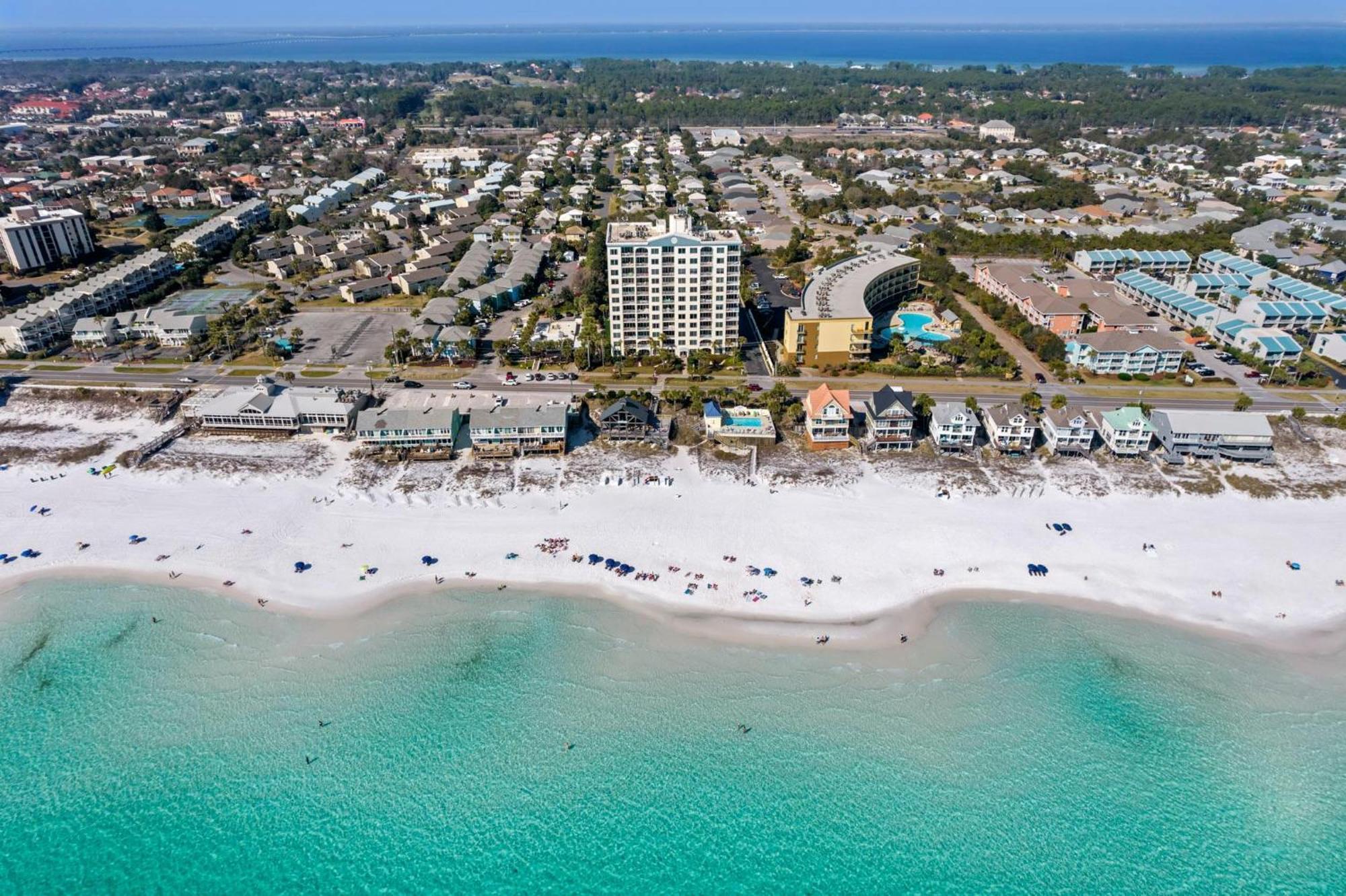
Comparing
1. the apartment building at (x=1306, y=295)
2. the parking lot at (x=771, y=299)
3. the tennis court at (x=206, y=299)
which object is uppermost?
the apartment building at (x=1306, y=295)

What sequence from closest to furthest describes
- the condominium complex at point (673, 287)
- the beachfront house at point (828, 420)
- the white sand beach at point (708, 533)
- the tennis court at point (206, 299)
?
the white sand beach at point (708, 533) → the beachfront house at point (828, 420) → the condominium complex at point (673, 287) → the tennis court at point (206, 299)

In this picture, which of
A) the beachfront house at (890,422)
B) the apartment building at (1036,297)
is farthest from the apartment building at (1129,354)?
the beachfront house at (890,422)

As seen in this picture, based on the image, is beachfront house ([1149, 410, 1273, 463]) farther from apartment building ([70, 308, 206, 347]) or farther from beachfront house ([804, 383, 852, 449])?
apartment building ([70, 308, 206, 347])

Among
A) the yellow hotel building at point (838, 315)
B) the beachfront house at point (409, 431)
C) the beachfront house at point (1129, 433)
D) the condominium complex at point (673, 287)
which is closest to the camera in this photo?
the beachfront house at point (1129, 433)

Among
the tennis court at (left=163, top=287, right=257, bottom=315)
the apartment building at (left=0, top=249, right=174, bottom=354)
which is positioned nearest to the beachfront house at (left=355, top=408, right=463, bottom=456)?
the tennis court at (left=163, top=287, right=257, bottom=315)

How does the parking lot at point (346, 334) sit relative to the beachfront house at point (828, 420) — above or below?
below

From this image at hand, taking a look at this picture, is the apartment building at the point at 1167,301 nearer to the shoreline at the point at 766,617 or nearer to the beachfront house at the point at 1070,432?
the beachfront house at the point at 1070,432

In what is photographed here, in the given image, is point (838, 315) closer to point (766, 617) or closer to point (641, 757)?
point (766, 617)
